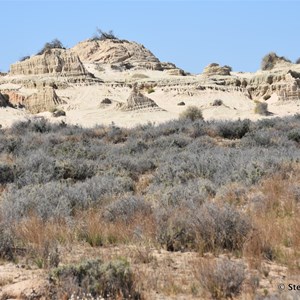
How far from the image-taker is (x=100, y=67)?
191 feet

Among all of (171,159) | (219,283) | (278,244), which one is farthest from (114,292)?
(171,159)

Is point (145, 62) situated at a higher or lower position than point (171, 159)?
higher

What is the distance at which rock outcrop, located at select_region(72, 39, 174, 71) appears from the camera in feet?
202

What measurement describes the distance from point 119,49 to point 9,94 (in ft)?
92.2

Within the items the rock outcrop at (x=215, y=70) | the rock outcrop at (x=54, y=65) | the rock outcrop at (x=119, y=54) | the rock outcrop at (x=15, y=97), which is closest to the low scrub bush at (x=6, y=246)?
the rock outcrop at (x=15, y=97)

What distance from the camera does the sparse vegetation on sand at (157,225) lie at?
4.47 meters

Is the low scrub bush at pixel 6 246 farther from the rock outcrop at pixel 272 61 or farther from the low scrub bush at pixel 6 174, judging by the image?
the rock outcrop at pixel 272 61

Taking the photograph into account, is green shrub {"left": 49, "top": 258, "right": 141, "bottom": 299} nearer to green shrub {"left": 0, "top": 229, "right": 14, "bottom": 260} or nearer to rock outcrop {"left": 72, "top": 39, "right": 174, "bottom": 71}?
green shrub {"left": 0, "top": 229, "right": 14, "bottom": 260}

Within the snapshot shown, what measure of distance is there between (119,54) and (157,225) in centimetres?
6117

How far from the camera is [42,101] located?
36031mm

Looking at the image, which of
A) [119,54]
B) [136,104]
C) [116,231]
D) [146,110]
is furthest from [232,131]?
[119,54]

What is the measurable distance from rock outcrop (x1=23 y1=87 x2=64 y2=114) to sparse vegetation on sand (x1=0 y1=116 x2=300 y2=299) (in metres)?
23.5

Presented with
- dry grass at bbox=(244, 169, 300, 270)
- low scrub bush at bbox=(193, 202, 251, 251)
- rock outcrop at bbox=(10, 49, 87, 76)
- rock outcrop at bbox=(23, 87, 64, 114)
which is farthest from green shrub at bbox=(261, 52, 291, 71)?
low scrub bush at bbox=(193, 202, 251, 251)

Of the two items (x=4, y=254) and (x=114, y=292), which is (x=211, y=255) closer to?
(x=114, y=292)
